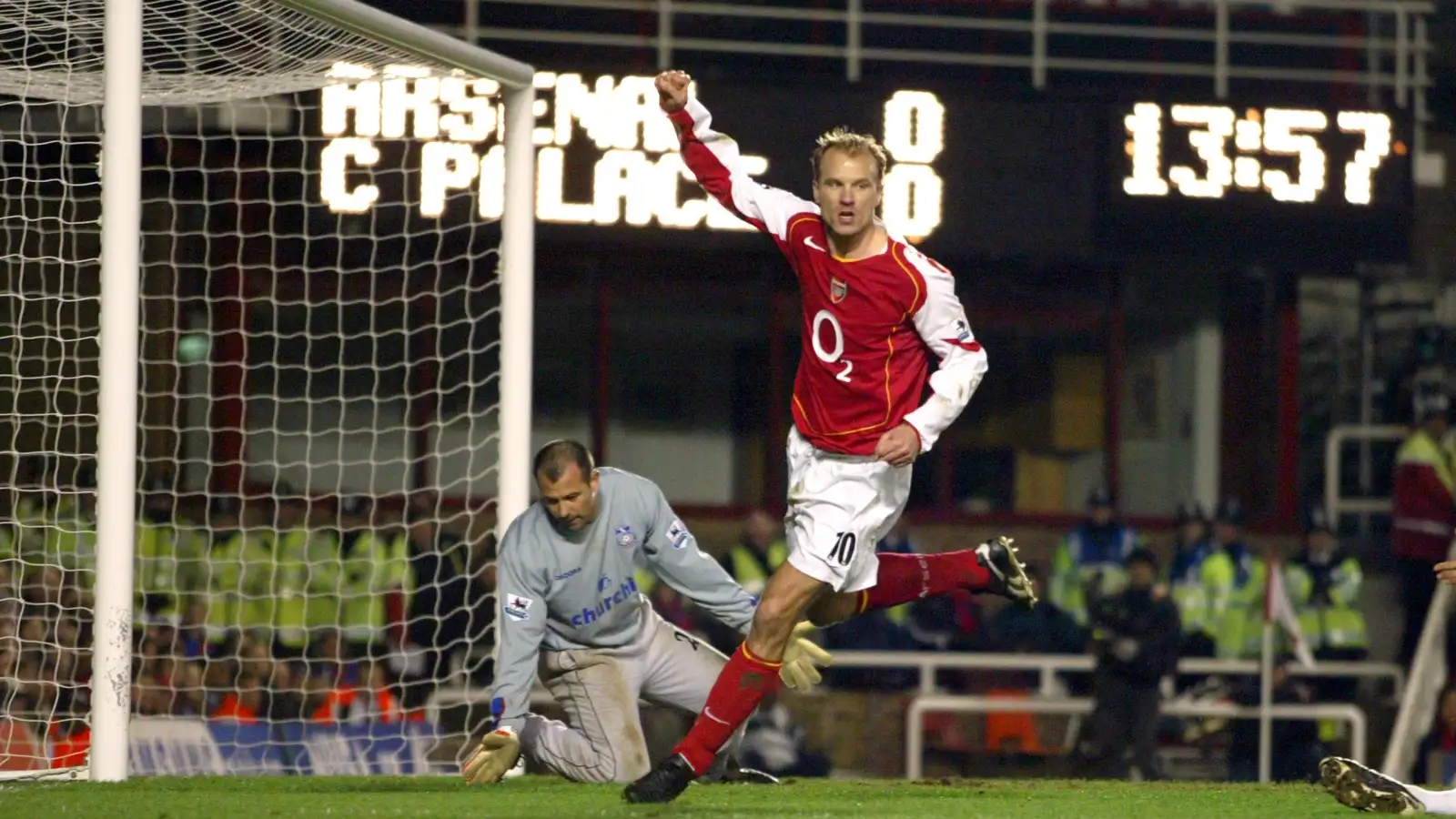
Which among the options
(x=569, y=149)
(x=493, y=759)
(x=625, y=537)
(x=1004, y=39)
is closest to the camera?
(x=493, y=759)

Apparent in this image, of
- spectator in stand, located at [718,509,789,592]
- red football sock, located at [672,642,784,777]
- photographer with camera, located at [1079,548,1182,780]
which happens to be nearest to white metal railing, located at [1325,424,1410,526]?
photographer with camera, located at [1079,548,1182,780]

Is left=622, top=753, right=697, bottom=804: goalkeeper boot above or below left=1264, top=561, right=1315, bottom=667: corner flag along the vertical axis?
above

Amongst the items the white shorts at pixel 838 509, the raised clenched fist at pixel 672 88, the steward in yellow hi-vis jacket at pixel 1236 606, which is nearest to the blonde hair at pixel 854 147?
the raised clenched fist at pixel 672 88

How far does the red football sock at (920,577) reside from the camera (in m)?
6.14

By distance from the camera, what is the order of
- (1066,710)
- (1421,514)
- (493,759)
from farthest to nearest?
(1421,514) < (1066,710) < (493,759)

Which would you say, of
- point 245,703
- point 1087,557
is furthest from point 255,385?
point 1087,557

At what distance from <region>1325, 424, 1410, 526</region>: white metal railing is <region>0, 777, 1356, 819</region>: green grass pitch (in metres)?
7.03

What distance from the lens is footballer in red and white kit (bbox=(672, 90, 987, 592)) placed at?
18.2ft

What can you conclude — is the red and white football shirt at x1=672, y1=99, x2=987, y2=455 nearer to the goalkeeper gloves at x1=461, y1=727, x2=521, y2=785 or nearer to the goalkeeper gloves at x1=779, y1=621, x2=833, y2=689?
the goalkeeper gloves at x1=779, y1=621, x2=833, y2=689

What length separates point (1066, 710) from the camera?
11.3 meters

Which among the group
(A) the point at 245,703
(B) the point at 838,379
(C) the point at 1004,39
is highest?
(C) the point at 1004,39

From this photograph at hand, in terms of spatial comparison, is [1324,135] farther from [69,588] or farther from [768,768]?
[69,588]

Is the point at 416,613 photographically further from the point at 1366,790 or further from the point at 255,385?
the point at 1366,790

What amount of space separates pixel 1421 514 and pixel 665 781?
8.47m
